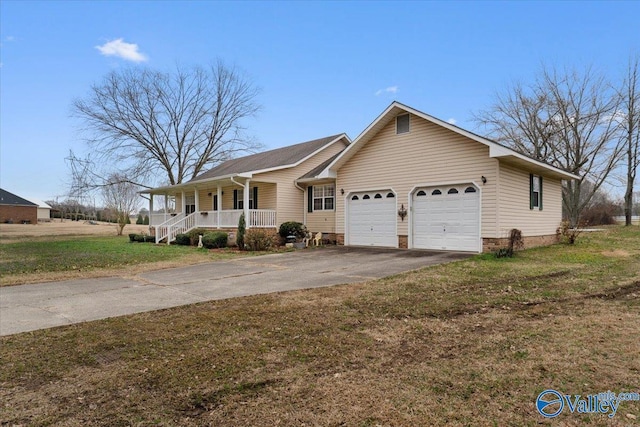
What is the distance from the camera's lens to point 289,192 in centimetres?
1956

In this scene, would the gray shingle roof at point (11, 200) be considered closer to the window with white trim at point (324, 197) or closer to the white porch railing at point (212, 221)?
the white porch railing at point (212, 221)

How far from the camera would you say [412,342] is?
432 cm

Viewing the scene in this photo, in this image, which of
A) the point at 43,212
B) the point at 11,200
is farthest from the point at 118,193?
the point at 43,212

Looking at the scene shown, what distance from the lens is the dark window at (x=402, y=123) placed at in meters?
14.9

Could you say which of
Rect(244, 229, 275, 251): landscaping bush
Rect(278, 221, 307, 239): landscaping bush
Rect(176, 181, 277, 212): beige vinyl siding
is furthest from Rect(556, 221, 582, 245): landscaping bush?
Rect(176, 181, 277, 212): beige vinyl siding

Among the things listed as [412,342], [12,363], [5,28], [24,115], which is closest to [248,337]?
[412,342]

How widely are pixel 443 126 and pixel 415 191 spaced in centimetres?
270

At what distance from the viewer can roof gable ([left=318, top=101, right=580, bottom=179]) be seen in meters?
12.2

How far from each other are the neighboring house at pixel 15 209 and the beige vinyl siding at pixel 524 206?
66818mm

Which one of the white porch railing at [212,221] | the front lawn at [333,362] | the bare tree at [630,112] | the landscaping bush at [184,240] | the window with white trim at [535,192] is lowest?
the front lawn at [333,362]

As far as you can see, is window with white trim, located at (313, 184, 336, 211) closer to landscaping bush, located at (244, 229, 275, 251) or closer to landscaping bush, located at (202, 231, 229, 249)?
landscaping bush, located at (244, 229, 275, 251)

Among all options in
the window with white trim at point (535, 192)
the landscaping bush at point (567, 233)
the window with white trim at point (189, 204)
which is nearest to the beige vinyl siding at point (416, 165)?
the window with white trim at point (535, 192)

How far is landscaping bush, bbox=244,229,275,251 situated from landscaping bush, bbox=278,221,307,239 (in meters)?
1.51

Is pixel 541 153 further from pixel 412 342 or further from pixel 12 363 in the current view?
pixel 12 363
